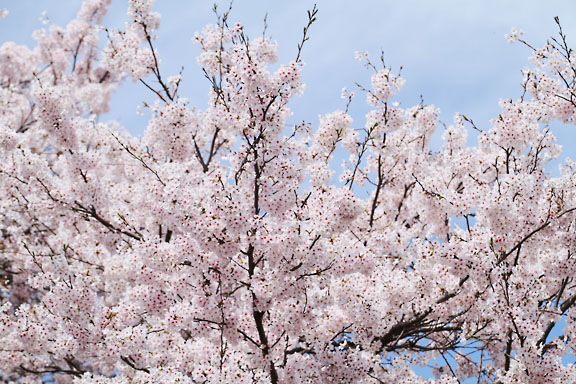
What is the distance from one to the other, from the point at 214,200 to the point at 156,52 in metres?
4.62

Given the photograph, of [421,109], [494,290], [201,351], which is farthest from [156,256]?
[421,109]

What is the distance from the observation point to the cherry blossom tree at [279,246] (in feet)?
19.7

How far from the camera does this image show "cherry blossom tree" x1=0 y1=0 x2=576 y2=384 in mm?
5996

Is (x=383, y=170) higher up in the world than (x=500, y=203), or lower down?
higher up

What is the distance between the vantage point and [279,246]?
5.85 m

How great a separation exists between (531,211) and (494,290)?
119 centimetres

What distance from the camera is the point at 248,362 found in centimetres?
628

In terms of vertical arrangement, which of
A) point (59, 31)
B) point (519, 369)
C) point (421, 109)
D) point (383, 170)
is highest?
point (59, 31)

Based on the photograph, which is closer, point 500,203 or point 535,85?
point 500,203

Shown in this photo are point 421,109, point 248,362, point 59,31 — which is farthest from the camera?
point 59,31

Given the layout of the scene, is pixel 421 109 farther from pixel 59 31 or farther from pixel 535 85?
pixel 59 31

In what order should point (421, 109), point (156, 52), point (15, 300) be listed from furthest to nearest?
point (15, 300), point (421, 109), point (156, 52)

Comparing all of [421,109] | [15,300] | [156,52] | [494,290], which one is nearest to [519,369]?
[494,290]

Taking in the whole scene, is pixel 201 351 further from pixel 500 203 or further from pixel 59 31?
pixel 59 31
